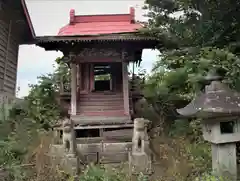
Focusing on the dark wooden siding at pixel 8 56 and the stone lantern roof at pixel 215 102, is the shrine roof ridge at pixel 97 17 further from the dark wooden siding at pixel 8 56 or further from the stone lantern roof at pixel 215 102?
the stone lantern roof at pixel 215 102

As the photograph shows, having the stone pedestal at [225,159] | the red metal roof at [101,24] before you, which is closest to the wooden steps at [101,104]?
the red metal roof at [101,24]

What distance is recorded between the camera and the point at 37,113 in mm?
10922

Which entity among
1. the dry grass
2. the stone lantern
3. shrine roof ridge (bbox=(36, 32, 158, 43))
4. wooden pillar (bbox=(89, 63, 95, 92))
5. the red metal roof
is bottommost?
the dry grass

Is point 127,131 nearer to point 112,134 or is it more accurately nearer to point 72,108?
point 112,134

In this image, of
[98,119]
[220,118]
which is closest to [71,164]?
[98,119]

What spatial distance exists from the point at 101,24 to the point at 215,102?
792cm

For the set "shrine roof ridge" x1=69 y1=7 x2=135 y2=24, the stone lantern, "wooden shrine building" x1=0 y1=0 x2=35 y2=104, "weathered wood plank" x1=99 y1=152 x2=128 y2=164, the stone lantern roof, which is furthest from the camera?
"shrine roof ridge" x1=69 y1=7 x2=135 y2=24

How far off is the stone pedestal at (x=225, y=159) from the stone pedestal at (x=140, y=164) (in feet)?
6.31

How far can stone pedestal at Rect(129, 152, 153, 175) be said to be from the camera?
23.0ft

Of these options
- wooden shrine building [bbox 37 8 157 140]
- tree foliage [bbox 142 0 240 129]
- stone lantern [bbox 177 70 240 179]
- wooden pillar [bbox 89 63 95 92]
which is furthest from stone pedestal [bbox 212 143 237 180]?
wooden pillar [bbox 89 63 95 92]

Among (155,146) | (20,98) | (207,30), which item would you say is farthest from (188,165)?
(20,98)

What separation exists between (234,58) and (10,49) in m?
9.52

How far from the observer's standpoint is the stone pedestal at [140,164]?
7009 mm

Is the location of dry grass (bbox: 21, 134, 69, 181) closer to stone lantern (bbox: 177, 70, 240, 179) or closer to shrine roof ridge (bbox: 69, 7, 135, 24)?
stone lantern (bbox: 177, 70, 240, 179)
